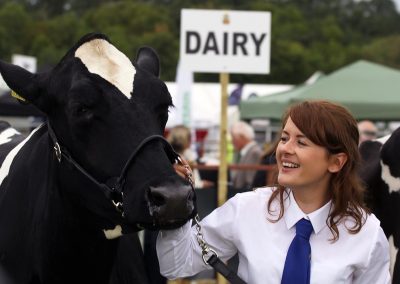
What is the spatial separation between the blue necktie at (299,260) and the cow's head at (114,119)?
44 centimetres

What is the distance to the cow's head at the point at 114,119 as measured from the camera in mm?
3039

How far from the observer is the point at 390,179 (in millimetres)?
5234

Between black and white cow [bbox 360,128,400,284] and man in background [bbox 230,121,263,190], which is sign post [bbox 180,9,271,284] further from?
man in background [bbox 230,121,263,190]

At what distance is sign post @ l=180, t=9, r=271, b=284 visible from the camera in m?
7.67

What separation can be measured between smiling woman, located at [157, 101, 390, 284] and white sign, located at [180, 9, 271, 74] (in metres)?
4.36

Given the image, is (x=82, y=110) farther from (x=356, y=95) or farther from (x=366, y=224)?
(x=356, y=95)

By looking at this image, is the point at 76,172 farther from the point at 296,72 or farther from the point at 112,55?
the point at 296,72

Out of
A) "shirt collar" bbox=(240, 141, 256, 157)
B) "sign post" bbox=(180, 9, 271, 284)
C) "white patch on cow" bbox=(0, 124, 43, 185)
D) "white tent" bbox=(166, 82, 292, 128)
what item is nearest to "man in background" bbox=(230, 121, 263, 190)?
"shirt collar" bbox=(240, 141, 256, 157)

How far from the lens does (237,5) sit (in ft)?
305

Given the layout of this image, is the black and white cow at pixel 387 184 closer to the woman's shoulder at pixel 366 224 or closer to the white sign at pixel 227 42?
the woman's shoulder at pixel 366 224

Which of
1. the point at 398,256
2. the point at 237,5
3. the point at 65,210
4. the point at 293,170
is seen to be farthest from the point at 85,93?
the point at 237,5

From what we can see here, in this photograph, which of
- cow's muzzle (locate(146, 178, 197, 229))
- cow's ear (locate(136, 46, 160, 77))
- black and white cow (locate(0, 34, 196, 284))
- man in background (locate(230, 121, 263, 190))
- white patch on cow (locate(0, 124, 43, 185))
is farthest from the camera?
man in background (locate(230, 121, 263, 190))

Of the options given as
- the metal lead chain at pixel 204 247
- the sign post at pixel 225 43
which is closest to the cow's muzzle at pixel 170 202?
the metal lead chain at pixel 204 247

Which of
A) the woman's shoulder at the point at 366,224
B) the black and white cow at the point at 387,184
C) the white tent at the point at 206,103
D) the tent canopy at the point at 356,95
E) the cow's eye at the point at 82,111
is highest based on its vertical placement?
the cow's eye at the point at 82,111
